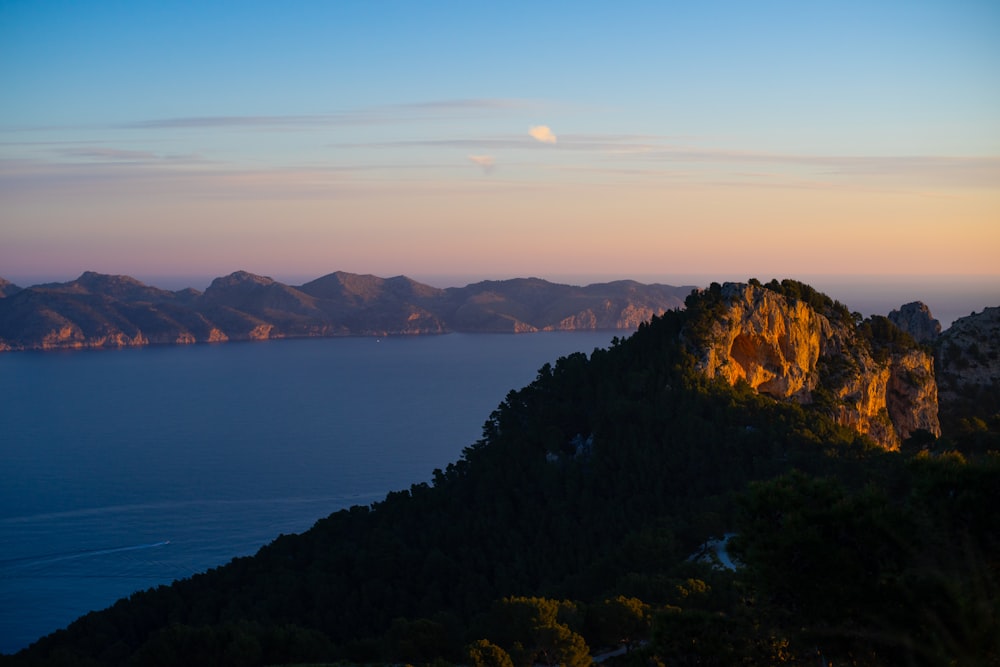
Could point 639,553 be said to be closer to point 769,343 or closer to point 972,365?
point 769,343

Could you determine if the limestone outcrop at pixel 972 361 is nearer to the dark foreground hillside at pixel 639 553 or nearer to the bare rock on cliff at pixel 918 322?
the bare rock on cliff at pixel 918 322

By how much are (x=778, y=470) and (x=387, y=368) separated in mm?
138684

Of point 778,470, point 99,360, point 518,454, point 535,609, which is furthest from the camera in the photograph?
point 99,360

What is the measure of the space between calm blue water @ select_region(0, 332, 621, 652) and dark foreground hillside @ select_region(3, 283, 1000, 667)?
782 inches

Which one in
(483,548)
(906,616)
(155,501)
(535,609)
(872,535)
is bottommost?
(155,501)

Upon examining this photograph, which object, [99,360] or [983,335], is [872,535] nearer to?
[983,335]

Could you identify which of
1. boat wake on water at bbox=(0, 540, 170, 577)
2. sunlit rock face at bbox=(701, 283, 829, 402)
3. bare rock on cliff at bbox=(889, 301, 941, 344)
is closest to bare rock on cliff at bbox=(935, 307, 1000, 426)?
bare rock on cliff at bbox=(889, 301, 941, 344)

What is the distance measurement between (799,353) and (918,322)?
1287 inches

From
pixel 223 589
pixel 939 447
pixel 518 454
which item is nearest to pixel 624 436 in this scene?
pixel 518 454

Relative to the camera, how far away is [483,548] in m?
38.5

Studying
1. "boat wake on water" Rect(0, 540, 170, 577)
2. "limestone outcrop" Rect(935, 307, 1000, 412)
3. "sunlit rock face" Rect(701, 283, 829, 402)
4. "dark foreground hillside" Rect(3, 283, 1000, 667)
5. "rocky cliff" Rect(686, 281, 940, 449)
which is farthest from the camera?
"limestone outcrop" Rect(935, 307, 1000, 412)

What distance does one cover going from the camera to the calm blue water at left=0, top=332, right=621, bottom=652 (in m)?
58.5

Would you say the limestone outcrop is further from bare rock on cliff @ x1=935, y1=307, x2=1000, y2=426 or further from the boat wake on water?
the boat wake on water

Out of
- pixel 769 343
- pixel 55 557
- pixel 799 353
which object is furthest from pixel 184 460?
pixel 799 353
